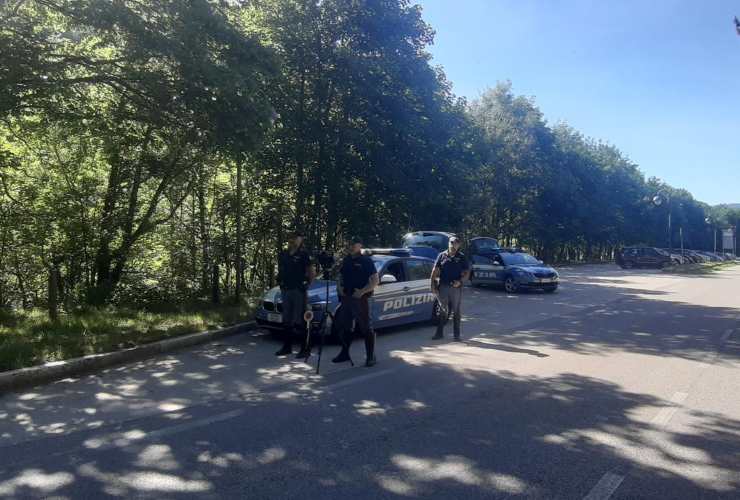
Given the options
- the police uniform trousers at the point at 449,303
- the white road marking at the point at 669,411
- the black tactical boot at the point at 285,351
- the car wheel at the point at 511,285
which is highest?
the police uniform trousers at the point at 449,303

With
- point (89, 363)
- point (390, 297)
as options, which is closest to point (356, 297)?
point (390, 297)

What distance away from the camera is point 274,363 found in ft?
26.1

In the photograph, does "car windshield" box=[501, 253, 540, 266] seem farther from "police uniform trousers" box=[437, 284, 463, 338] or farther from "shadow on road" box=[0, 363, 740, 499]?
"shadow on road" box=[0, 363, 740, 499]

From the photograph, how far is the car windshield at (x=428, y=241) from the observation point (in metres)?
20.0

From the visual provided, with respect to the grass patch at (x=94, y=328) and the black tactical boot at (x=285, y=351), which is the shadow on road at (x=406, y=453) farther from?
the grass patch at (x=94, y=328)

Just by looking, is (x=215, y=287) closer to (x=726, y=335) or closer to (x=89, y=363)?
(x=89, y=363)

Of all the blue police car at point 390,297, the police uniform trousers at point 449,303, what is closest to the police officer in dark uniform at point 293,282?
the blue police car at point 390,297

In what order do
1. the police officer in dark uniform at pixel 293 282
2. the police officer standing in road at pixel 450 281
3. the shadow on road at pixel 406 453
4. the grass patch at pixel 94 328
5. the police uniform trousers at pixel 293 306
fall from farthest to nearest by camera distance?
the police officer standing in road at pixel 450 281 → the police uniform trousers at pixel 293 306 → the police officer in dark uniform at pixel 293 282 → the grass patch at pixel 94 328 → the shadow on road at pixel 406 453

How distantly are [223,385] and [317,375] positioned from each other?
1.19m

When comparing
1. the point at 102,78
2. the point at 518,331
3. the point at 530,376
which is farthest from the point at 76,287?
the point at 530,376

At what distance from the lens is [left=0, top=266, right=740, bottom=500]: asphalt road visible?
12.8 ft

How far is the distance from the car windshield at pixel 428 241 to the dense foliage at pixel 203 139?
0.58m

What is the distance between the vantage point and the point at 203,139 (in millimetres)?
10812

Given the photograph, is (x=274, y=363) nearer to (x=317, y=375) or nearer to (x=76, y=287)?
(x=317, y=375)
